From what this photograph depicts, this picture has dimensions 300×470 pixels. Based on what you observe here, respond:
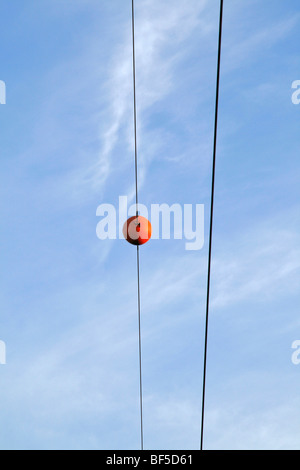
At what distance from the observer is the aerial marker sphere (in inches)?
418

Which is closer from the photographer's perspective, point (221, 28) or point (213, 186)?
point (221, 28)

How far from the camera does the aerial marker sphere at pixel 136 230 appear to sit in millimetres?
10625

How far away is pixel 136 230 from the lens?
10625 mm
